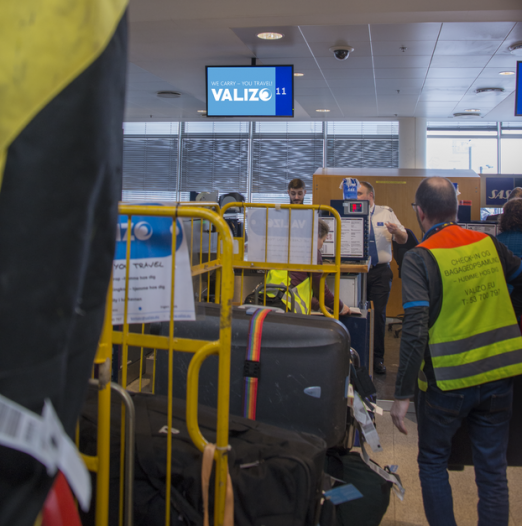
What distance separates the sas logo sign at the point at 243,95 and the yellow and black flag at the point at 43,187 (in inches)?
191

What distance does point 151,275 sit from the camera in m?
1.12

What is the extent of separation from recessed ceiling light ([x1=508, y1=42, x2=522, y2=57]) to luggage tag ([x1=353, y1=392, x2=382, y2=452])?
4.78 meters

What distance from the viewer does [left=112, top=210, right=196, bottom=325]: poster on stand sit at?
1.09 metres

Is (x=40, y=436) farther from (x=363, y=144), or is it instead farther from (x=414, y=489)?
(x=363, y=144)

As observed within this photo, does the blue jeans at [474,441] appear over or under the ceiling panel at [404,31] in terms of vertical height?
under

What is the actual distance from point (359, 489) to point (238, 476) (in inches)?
22.6

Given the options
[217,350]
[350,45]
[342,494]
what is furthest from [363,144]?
[217,350]

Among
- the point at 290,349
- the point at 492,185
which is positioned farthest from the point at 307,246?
the point at 492,185

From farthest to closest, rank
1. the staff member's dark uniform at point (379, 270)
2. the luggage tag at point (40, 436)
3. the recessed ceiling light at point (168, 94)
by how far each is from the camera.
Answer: the recessed ceiling light at point (168, 94), the staff member's dark uniform at point (379, 270), the luggage tag at point (40, 436)

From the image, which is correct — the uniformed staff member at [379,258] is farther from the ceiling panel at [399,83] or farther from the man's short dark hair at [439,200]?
the ceiling panel at [399,83]

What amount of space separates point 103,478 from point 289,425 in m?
0.69

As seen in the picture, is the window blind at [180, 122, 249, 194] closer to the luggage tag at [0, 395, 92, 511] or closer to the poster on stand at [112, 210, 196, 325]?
the poster on stand at [112, 210, 196, 325]

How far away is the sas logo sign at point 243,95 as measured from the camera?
16.2 ft

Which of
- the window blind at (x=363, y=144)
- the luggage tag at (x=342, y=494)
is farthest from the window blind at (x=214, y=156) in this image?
the luggage tag at (x=342, y=494)
